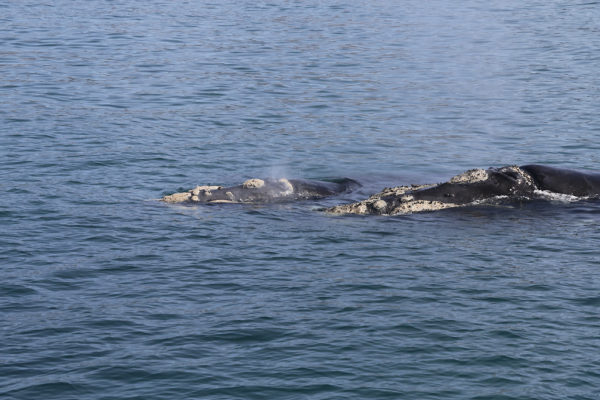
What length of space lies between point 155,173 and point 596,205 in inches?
385

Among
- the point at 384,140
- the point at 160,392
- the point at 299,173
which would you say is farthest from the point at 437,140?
the point at 160,392

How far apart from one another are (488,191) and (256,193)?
4599 millimetres

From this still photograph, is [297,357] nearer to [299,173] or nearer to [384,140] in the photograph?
[299,173]

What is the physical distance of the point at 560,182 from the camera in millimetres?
17672

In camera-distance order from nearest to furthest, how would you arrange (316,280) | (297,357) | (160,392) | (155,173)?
1. (160,392)
2. (297,357)
3. (316,280)
4. (155,173)

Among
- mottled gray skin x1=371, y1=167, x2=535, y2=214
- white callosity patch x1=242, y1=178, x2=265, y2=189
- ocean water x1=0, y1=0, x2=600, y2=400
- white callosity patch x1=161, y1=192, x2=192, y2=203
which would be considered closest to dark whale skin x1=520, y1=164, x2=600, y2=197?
mottled gray skin x1=371, y1=167, x2=535, y2=214

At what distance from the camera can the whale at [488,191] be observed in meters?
17.6

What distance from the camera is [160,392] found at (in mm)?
10672

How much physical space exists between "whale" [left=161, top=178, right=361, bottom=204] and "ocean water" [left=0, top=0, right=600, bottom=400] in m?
0.47

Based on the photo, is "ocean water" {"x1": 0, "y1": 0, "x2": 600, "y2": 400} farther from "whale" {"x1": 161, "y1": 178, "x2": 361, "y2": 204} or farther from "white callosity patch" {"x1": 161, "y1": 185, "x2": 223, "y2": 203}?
"whale" {"x1": 161, "y1": 178, "x2": 361, "y2": 204}

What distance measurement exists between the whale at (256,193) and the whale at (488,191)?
4.39ft

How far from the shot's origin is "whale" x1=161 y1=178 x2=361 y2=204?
1866 cm

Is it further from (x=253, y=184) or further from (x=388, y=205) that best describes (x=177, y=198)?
(x=388, y=205)

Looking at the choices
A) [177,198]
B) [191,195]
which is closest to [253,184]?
[191,195]
